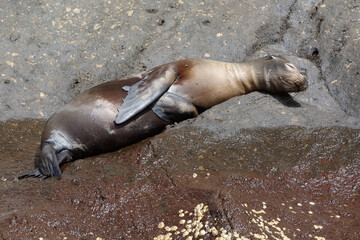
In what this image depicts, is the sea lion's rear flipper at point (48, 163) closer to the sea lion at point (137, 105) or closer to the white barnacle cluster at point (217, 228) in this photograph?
the sea lion at point (137, 105)

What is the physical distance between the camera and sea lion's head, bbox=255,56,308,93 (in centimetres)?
486

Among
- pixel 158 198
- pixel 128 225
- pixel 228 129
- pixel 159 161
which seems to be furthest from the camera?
pixel 228 129

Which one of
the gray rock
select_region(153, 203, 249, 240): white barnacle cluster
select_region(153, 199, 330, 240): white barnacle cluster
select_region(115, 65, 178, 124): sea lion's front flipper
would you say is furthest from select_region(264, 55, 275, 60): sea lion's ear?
select_region(153, 203, 249, 240): white barnacle cluster

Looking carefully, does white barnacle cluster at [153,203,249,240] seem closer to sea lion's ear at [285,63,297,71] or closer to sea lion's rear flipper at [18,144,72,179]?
sea lion's rear flipper at [18,144,72,179]

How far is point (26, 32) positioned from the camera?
5.67m

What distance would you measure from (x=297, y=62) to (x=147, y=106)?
6.61 feet

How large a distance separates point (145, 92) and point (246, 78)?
48.8 inches

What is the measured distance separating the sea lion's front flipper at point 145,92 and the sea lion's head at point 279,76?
101cm

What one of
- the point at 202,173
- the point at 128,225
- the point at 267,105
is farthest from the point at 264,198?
the point at 267,105

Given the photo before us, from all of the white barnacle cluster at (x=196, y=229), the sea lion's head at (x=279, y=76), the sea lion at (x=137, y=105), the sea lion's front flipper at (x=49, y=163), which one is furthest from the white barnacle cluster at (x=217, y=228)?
the sea lion's head at (x=279, y=76)

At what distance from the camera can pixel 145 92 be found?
4.55m

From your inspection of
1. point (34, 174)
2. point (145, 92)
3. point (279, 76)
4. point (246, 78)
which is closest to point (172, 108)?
point (145, 92)

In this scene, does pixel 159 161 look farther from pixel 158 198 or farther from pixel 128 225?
pixel 128 225

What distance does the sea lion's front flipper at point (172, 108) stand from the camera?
182 inches
